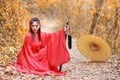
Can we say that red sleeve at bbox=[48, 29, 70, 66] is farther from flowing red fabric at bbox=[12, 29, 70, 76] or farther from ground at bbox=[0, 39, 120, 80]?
ground at bbox=[0, 39, 120, 80]

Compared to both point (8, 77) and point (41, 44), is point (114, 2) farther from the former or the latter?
point (8, 77)

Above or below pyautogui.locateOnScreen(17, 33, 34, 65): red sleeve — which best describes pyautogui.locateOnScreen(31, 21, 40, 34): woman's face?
above

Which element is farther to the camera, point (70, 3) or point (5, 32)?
point (70, 3)

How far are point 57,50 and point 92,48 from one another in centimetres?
188

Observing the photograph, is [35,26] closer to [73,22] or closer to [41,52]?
[41,52]

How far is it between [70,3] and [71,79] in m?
12.1

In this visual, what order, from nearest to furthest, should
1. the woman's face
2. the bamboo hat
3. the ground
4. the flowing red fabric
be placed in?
the ground, the flowing red fabric, the woman's face, the bamboo hat

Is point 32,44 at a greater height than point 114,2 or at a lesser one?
lesser

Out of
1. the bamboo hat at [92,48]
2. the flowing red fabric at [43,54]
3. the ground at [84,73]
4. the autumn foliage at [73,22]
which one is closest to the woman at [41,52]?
the flowing red fabric at [43,54]

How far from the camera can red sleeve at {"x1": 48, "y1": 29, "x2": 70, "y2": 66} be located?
23.2 ft

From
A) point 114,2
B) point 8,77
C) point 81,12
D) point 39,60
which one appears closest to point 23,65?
point 39,60

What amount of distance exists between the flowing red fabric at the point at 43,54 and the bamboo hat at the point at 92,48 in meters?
1.68

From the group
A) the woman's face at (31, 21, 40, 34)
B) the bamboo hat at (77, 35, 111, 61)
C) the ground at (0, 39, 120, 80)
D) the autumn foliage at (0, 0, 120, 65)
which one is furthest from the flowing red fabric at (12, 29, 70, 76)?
the bamboo hat at (77, 35, 111, 61)

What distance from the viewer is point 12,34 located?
9172 mm
